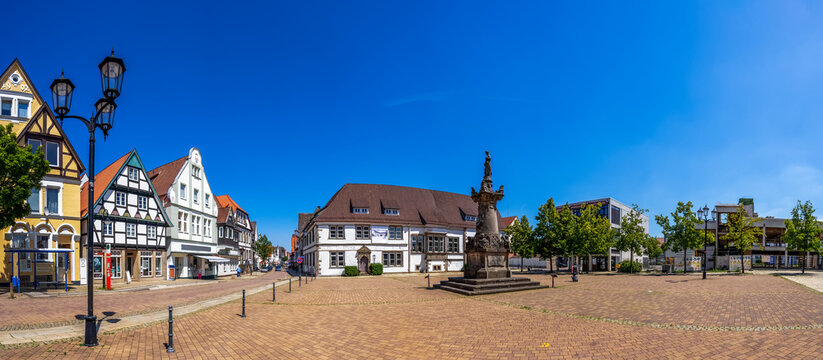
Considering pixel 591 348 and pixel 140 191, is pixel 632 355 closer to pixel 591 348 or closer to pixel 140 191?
pixel 591 348

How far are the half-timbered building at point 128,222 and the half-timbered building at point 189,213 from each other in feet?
5.26

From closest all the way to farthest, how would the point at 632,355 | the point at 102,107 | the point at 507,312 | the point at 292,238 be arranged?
the point at 632,355 → the point at 102,107 → the point at 507,312 → the point at 292,238

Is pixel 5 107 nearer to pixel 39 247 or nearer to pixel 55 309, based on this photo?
pixel 39 247

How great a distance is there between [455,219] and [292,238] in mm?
91311

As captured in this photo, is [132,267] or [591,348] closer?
[591,348]

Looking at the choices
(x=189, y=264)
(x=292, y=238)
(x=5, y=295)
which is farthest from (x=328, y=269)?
(x=292, y=238)

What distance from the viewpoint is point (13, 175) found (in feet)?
63.4

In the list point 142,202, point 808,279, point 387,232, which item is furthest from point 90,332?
point 808,279

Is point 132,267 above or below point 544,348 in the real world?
below

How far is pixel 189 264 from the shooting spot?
37219mm

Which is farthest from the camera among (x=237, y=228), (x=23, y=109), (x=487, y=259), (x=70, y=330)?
(x=237, y=228)

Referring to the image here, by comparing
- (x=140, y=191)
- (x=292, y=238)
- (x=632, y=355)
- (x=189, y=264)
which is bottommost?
(x=292, y=238)

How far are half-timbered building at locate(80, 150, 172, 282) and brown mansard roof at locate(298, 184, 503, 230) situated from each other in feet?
47.1

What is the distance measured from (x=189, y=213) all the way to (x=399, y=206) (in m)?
21.5
